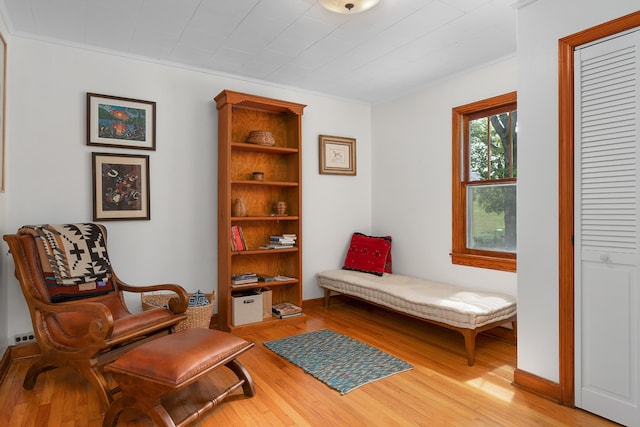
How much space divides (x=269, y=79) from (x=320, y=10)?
155 centimetres

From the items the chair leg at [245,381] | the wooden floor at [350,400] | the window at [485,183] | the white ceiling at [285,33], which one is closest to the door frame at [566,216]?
the wooden floor at [350,400]

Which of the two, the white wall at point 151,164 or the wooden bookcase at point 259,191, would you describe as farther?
the wooden bookcase at point 259,191

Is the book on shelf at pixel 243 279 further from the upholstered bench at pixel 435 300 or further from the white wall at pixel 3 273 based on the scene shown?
the white wall at pixel 3 273

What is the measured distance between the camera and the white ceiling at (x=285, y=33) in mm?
2555

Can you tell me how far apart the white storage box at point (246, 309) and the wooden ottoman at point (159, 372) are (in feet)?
4.64

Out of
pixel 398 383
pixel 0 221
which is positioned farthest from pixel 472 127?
pixel 0 221

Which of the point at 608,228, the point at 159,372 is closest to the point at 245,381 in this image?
the point at 159,372

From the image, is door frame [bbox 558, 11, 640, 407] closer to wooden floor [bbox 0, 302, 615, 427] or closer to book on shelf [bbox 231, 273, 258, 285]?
wooden floor [bbox 0, 302, 615, 427]

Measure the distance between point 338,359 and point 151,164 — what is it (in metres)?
2.37

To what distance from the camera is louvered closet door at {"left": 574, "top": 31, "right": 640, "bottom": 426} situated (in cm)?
198

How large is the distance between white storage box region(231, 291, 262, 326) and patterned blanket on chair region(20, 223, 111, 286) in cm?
115

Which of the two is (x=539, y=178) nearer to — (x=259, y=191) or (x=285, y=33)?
(x=285, y=33)

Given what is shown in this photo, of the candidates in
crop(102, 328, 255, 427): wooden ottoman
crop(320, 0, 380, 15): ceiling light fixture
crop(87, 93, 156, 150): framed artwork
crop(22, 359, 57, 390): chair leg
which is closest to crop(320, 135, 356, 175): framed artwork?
crop(87, 93, 156, 150): framed artwork

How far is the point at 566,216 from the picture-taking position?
2.21 metres
